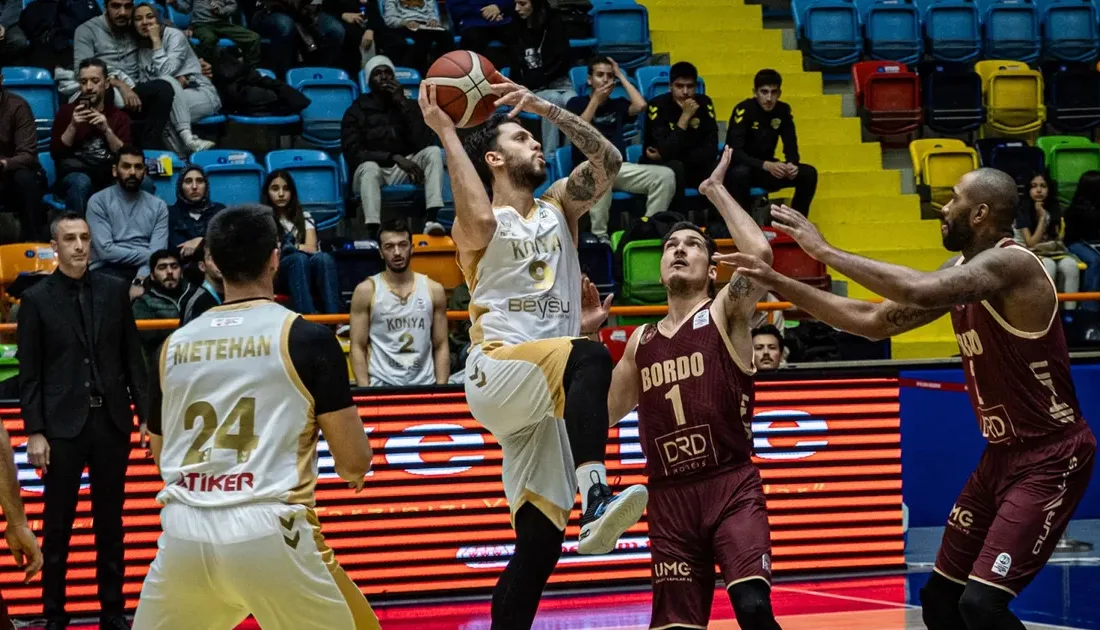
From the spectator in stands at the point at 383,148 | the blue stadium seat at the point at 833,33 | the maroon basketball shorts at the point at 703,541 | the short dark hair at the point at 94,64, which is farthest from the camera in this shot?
the blue stadium seat at the point at 833,33

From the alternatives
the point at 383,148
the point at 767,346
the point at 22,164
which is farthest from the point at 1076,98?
the point at 22,164

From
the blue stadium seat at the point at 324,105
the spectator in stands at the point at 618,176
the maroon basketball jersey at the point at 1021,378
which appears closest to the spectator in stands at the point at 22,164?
the blue stadium seat at the point at 324,105

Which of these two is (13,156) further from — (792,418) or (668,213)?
(792,418)

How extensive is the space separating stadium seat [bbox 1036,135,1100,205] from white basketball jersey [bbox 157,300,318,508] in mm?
11949

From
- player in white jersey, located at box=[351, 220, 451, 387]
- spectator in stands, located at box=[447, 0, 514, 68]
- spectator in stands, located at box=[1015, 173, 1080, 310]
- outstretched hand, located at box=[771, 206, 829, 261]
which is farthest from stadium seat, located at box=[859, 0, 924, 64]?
outstretched hand, located at box=[771, 206, 829, 261]

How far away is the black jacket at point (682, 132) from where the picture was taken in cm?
1287

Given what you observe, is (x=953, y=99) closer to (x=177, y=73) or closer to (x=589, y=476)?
(x=177, y=73)

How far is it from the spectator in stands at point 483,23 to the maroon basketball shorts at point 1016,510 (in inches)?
360

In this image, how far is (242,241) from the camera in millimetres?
4422

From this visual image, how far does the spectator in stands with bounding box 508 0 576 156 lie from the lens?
1350cm

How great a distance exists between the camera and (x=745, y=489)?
563cm

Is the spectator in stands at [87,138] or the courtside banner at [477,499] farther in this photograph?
the spectator in stands at [87,138]

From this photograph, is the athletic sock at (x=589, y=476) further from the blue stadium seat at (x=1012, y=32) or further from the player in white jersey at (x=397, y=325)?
the blue stadium seat at (x=1012, y=32)

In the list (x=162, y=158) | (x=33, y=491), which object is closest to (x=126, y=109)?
(x=162, y=158)
